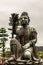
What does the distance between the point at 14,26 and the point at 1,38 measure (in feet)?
69.9

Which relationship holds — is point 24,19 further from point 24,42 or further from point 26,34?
point 24,42

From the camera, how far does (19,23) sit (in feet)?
37.1

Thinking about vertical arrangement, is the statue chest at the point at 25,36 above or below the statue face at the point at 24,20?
below

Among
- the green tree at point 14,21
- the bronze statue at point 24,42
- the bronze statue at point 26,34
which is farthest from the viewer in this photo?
the bronze statue at point 26,34

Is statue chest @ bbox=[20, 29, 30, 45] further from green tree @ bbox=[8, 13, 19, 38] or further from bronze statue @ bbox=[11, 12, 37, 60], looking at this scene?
green tree @ bbox=[8, 13, 19, 38]

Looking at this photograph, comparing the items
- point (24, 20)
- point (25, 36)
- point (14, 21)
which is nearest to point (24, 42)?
point (25, 36)

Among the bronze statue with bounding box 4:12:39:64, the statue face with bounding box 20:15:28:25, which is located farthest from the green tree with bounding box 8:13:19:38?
the statue face with bounding box 20:15:28:25

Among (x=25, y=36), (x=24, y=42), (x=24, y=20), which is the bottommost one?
(x=24, y=42)

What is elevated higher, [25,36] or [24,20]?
[24,20]

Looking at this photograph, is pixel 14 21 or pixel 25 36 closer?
pixel 14 21

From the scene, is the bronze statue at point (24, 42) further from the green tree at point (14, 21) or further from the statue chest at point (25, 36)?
the green tree at point (14, 21)

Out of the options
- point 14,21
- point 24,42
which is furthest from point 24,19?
point 24,42

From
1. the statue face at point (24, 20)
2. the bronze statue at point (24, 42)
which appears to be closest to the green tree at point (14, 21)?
the bronze statue at point (24, 42)

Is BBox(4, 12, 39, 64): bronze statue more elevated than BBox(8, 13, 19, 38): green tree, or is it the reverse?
BBox(8, 13, 19, 38): green tree
